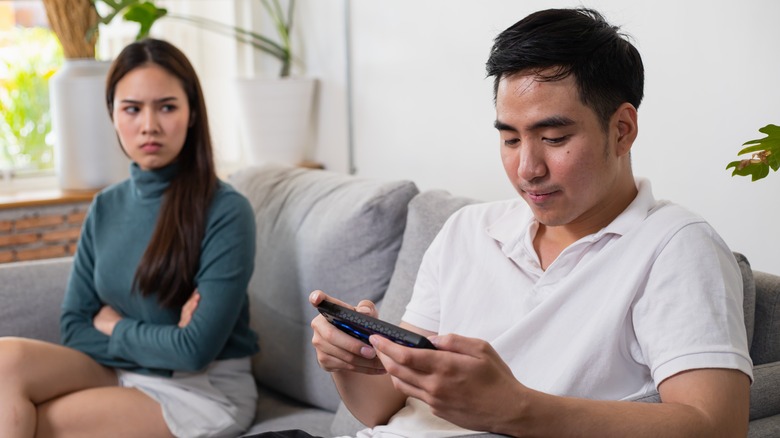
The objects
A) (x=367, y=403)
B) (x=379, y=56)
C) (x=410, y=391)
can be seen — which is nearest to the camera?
(x=410, y=391)

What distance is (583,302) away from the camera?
132cm

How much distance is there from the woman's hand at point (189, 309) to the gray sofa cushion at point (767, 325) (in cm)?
112

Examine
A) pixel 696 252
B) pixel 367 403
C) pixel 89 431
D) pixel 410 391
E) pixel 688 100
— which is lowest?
pixel 89 431

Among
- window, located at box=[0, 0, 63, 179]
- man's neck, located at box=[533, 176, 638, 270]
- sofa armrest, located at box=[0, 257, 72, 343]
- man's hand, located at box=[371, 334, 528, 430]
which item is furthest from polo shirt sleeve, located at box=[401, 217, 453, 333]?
window, located at box=[0, 0, 63, 179]

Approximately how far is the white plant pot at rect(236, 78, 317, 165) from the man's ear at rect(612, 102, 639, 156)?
6.44 ft

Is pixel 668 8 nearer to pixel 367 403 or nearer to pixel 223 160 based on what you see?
pixel 367 403

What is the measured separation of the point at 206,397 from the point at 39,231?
1.25 metres

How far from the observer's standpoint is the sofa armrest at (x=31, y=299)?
2.19 metres

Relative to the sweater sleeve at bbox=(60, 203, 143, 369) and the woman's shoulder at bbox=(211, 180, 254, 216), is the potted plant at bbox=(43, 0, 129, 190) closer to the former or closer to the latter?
the sweater sleeve at bbox=(60, 203, 143, 369)

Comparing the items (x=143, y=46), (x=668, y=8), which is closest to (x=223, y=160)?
(x=143, y=46)

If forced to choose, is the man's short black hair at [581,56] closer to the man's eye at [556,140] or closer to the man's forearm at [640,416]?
the man's eye at [556,140]

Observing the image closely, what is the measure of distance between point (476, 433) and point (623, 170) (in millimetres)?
439

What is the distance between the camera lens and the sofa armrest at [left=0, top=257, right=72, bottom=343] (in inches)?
86.4

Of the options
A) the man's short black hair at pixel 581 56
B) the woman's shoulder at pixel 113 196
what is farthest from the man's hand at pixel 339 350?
the woman's shoulder at pixel 113 196
